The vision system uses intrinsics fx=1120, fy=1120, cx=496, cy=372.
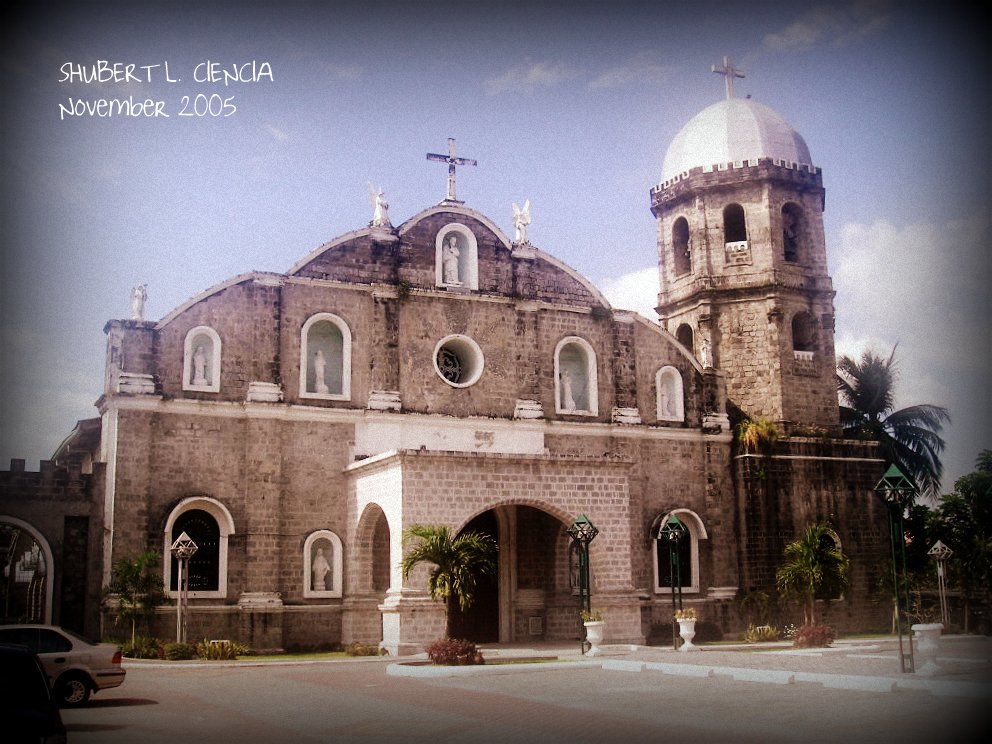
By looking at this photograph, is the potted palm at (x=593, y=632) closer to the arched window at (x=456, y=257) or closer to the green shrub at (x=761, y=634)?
the green shrub at (x=761, y=634)

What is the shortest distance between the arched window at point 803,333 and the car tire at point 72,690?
21.8 metres

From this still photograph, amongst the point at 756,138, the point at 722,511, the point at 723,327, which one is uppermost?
the point at 756,138

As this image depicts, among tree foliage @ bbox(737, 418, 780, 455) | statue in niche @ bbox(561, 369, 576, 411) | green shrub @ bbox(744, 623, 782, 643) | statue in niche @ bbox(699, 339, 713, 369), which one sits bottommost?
green shrub @ bbox(744, 623, 782, 643)

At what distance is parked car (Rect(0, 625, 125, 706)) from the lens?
50.4ft

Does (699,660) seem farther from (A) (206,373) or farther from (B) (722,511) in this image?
(A) (206,373)

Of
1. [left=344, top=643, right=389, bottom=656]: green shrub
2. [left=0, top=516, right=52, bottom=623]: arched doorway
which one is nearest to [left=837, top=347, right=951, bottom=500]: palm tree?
[left=344, top=643, right=389, bottom=656]: green shrub

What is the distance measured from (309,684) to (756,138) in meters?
21.1

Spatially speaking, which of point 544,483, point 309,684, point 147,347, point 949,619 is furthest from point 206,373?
point 949,619

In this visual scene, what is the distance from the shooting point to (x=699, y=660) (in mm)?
20328

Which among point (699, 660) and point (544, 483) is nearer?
point (699, 660)

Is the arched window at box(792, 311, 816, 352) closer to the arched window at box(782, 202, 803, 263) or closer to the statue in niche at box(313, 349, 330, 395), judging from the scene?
the arched window at box(782, 202, 803, 263)

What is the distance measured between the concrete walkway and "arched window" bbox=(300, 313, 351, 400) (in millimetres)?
7096

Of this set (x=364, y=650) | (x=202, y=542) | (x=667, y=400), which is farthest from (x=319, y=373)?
(x=667, y=400)

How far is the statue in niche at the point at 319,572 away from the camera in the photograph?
84.7 feet
